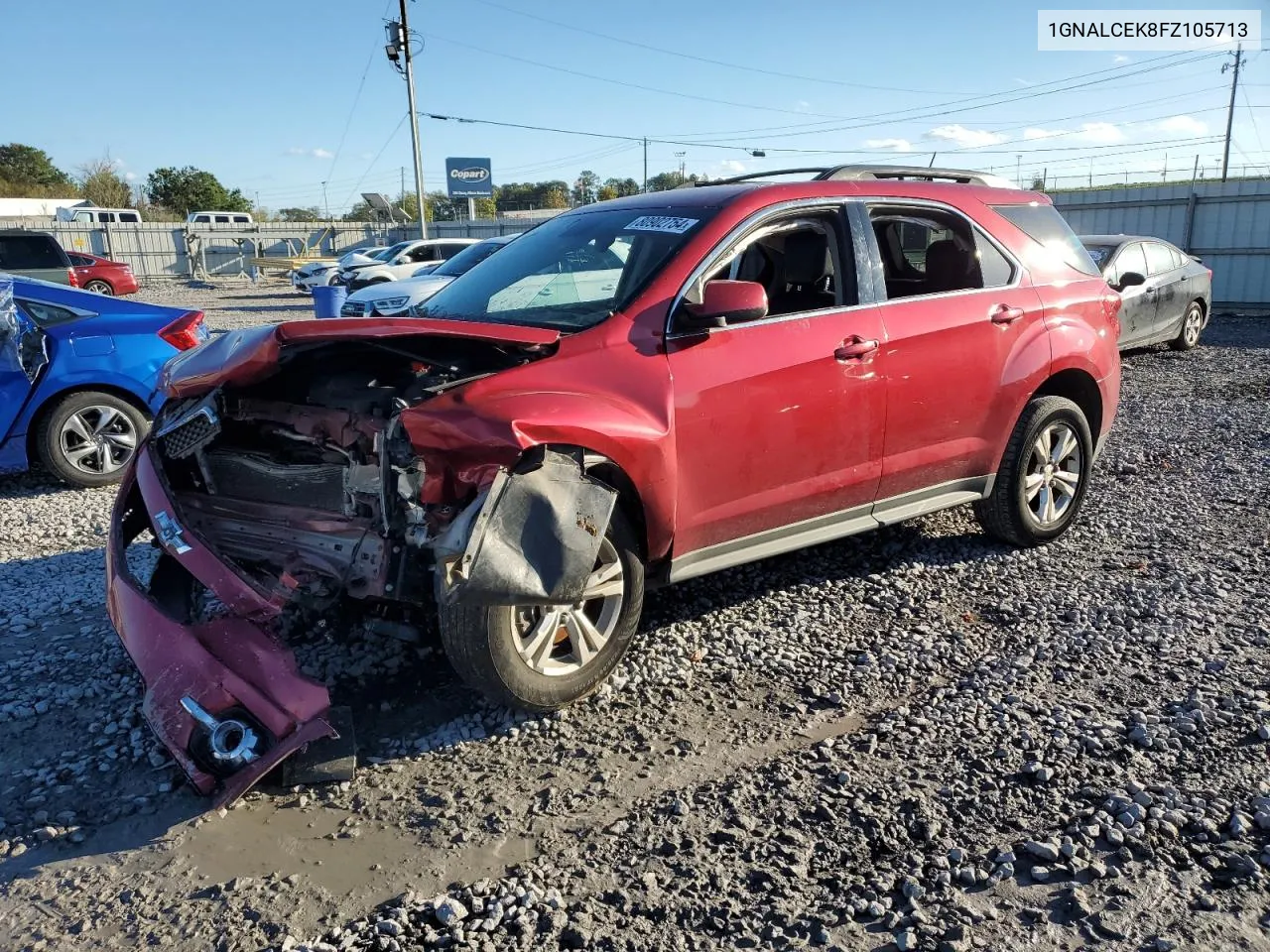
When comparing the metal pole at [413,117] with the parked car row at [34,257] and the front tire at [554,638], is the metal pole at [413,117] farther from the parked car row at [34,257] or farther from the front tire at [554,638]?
the front tire at [554,638]

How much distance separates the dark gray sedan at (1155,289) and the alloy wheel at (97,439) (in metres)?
10.6

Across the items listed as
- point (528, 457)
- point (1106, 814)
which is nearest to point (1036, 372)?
point (1106, 814)

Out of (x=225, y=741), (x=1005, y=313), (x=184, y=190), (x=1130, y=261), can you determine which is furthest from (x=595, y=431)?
(x=184, y=190)

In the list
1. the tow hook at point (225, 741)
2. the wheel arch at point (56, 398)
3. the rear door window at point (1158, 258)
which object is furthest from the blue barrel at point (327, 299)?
the rear door window at point (1158, 258)

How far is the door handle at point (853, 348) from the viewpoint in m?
4.23

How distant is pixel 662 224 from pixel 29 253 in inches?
727

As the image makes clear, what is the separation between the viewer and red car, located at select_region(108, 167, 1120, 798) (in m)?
3.21

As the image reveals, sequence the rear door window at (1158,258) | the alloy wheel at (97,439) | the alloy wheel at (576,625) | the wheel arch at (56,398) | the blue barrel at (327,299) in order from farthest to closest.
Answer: the blue barrel at (327,299), the rear door window at (1158,258), the alloy wheel at (97,439), the wheel arch at (56,398), the alloy wheel at (576,625)

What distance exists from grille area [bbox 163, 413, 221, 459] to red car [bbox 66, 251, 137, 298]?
23.4 metres

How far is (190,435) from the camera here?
148 inches

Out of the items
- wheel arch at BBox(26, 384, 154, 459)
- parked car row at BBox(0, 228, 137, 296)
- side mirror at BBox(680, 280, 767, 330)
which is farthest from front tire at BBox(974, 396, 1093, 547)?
parked car row at BBox(0, 228, 137, 296)

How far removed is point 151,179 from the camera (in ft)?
237

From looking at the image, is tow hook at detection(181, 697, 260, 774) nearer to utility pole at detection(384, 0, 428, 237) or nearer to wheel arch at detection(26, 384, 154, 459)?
wheel arch at detection(26, 384, 154, 459)

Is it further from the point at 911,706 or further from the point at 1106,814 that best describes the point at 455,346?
the point at 1106,814
